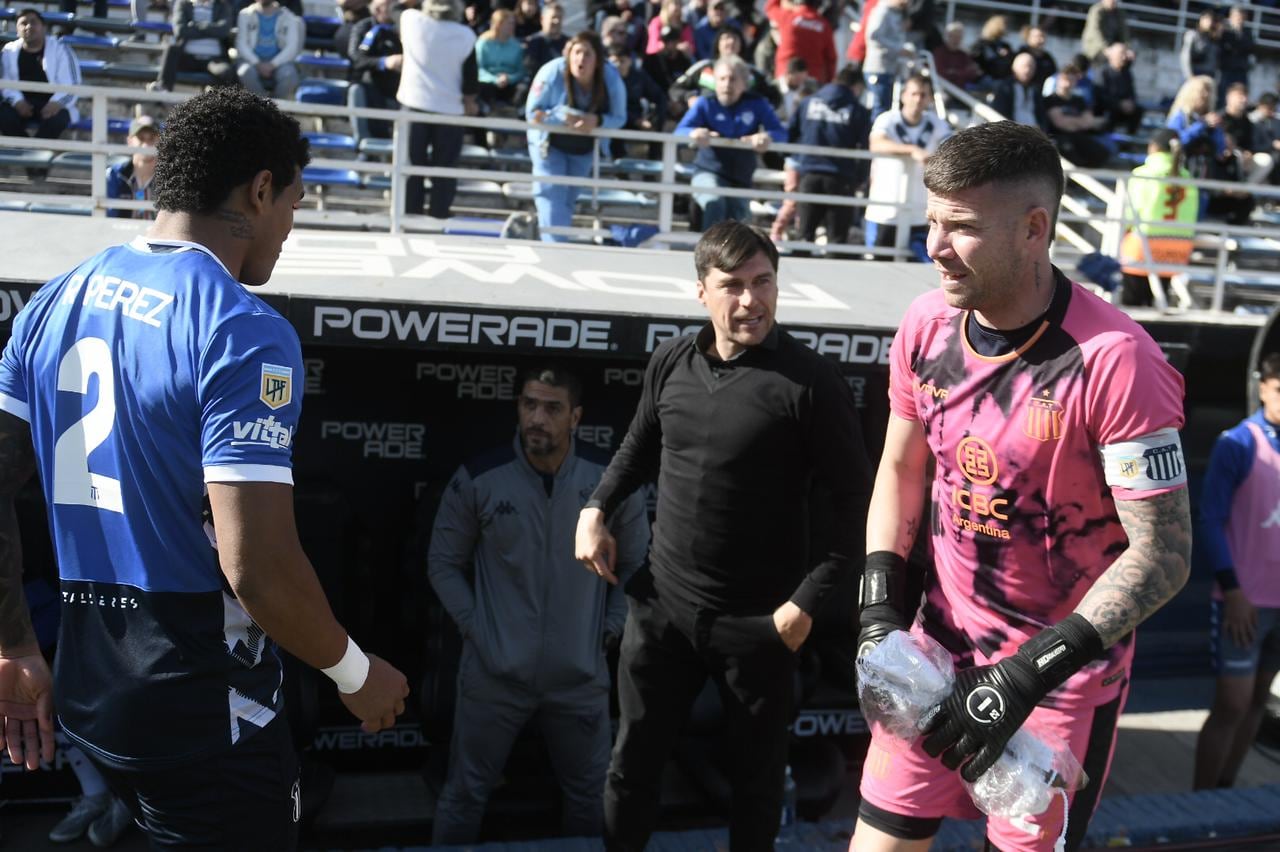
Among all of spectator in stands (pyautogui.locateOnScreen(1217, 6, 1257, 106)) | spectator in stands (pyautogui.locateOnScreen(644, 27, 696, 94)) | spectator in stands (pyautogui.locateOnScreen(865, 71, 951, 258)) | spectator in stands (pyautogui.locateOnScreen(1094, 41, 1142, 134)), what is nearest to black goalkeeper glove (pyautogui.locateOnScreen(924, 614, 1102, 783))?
spectator in stands (pyautogui.locateOnScreen(865, 71, 951, 258))

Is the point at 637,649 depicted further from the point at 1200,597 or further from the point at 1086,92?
the point at 1086,92

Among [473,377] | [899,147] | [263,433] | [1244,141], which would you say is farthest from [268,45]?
[1244,141]

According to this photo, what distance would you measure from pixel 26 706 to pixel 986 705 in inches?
77.5

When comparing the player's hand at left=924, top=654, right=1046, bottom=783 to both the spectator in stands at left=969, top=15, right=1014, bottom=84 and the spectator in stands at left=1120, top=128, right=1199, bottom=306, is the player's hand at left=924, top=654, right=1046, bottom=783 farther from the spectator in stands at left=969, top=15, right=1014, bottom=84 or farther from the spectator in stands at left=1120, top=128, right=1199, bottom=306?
the spectator in stands at left=969, top=15, right=1014, bottom=84

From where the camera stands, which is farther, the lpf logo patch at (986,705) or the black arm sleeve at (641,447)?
the black arm sleeve at (641,447)

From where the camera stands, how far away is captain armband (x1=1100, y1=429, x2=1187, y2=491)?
256cm

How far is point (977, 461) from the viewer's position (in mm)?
2812

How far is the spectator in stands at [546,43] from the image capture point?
9992mm

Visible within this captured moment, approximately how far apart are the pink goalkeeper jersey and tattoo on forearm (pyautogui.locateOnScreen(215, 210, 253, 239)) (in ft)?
4.98

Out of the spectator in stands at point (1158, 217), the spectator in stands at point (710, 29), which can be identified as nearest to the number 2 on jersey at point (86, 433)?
the spectator in stands at point (1158, 217)

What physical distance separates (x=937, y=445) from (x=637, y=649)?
4.15 feet

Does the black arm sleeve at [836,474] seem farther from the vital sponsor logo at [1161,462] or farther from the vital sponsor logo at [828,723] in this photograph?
the vital sponsor logo at [828,723]

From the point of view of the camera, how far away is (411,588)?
17.3 feet

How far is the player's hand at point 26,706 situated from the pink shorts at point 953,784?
1.80 m
